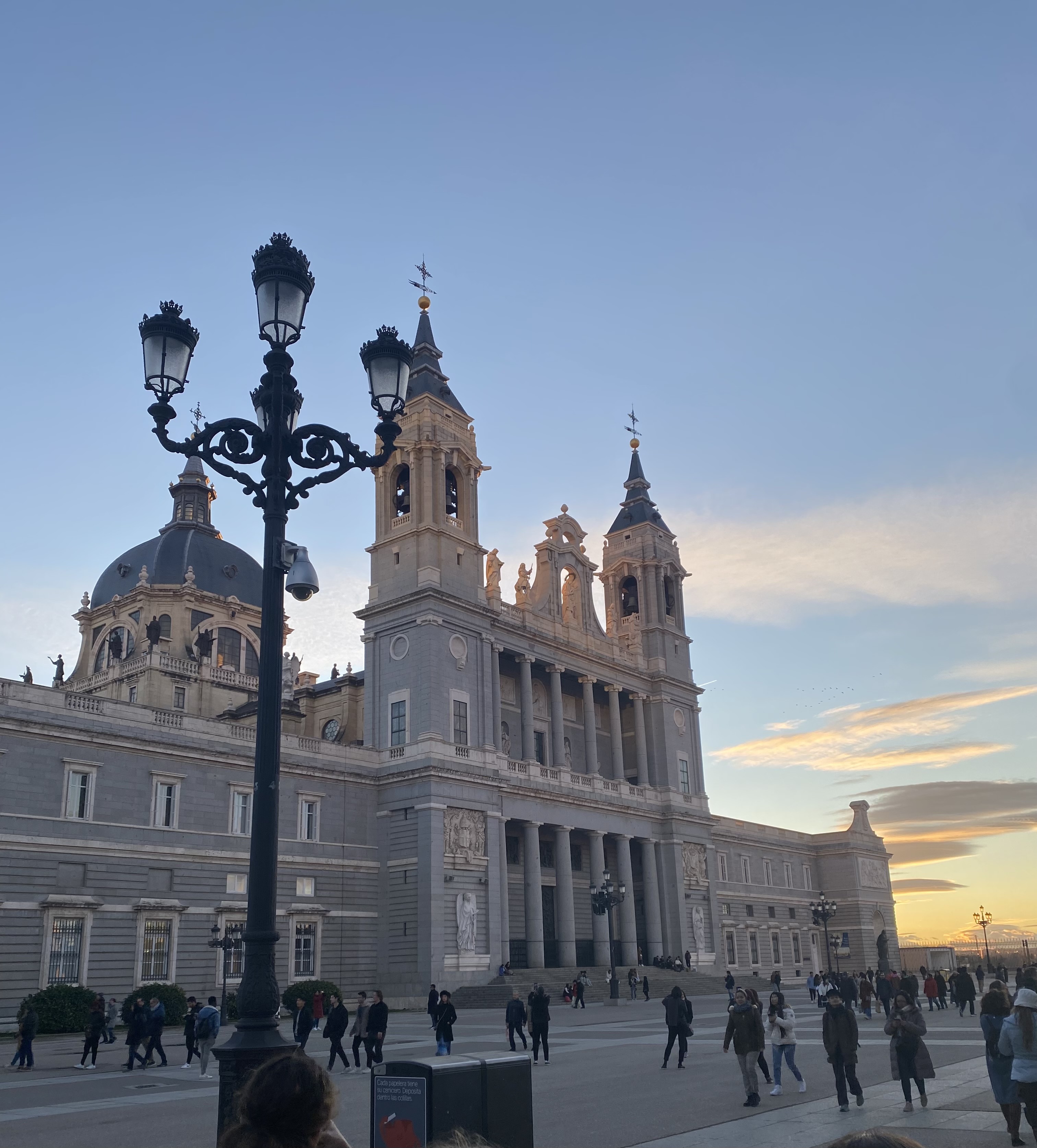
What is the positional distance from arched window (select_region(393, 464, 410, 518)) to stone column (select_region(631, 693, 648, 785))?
2026 cm

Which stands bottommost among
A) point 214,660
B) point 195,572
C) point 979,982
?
point 979,982

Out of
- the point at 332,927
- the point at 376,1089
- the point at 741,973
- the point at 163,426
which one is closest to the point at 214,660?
the point at 332,927

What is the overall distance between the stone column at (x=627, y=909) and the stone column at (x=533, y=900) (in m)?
5.74

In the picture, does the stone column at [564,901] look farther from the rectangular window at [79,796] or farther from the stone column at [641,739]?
the rectangular window at [79,796]

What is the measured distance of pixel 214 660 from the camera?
246 ft

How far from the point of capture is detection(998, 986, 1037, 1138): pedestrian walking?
10.7m

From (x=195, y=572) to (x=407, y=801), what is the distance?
36404mm

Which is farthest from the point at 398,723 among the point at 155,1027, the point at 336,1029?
the point at 336,1029

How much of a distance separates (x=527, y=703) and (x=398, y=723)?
8849mm

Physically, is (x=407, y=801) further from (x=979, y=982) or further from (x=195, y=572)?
(x=195, y=572)

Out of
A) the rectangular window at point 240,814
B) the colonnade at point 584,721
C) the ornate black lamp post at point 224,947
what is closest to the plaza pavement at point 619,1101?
the ornate black lamp post at point 224,947

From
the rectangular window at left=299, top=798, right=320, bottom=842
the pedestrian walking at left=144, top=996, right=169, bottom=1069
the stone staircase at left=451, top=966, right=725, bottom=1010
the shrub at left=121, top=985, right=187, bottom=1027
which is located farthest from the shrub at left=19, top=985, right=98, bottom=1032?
the stone staircase at left=451, top=966, right=725, bottom=1010

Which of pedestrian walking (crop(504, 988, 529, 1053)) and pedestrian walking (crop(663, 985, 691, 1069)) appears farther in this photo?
pedestrian walking (crop(504, 988, 529, 1053))

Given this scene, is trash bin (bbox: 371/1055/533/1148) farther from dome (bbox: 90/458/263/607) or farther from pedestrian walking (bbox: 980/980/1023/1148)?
dome (bbox: 90/458/263/607)
